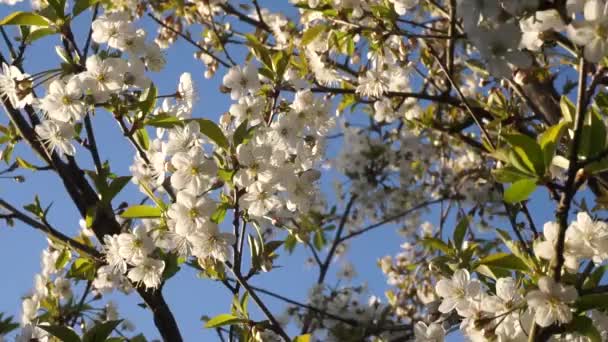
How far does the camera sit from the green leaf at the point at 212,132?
1.89 metres

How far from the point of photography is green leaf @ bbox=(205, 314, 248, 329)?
195cm

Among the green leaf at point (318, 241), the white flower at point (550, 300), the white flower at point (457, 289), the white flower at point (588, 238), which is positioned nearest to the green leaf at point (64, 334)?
the white flower at point (457, 289)

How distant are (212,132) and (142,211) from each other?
0.32m

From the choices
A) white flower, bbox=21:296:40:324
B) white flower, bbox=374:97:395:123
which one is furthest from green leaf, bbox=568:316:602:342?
white flower, bbox=374:97:395:123

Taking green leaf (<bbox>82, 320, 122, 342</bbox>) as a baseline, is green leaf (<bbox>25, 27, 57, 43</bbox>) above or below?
above

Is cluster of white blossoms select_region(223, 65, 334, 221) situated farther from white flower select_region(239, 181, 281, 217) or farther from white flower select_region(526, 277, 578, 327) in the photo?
white flower select_region(526, 277, 578, 327)

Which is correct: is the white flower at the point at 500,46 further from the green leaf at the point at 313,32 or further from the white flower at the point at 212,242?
the green leaf at the point at 313,32

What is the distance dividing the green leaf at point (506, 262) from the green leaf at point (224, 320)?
736 millimetres

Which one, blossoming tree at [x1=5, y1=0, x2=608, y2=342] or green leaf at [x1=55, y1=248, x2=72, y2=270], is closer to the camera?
blossoming tree at [x1=5, y1=0, x2=608, y2=342]

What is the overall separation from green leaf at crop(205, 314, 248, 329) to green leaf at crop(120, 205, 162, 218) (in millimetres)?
344

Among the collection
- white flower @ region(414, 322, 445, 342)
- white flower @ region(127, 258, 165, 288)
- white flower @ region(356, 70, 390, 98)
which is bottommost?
white flower @ region(414, 322, 445, 342)

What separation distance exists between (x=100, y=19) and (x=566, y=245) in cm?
155

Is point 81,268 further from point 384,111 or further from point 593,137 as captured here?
point 384,111

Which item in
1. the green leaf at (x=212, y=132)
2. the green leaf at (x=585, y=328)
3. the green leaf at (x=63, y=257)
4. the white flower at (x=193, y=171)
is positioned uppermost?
the green leaf at (x=212, y=132)
